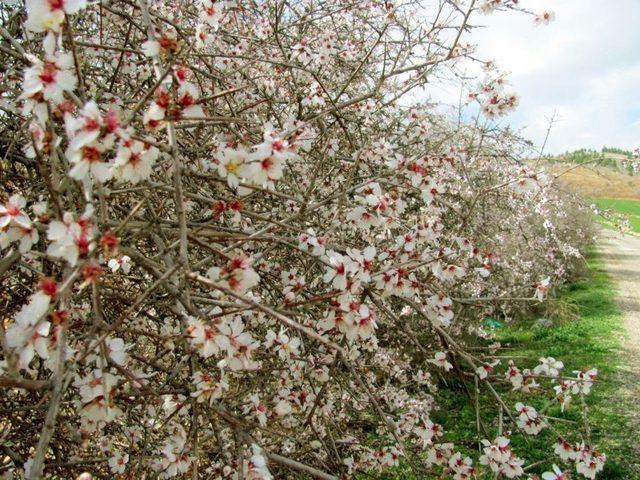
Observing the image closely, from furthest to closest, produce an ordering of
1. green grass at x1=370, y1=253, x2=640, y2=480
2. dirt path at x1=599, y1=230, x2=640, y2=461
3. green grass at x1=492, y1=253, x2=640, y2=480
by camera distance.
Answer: dirt path at x1=599, y1=230, x2=640, y2=461, green grass at x1=492, y1=253, x2=640, y2=480, green grass at x1=370, y1=253, x2=640, y2=480

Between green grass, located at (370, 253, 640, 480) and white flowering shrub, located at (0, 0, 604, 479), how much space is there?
84 centimetres

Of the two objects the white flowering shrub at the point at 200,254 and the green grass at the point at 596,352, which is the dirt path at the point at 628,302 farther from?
the white flowering shrub at the point at 200,254

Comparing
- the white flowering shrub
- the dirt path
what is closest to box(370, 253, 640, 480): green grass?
the dirt path

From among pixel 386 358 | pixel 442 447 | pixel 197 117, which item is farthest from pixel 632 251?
pixel 197 117

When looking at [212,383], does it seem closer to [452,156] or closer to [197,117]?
[197,117]

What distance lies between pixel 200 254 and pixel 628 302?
18.2 meters

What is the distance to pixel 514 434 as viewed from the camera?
25.8 ft

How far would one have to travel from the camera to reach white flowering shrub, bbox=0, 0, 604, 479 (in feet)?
4.11

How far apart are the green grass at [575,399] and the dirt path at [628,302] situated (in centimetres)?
16

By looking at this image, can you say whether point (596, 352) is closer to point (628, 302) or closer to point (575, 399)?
point (575, 399)

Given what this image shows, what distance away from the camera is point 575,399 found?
8367mm

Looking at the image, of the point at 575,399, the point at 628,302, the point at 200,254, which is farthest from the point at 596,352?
the point at 200,254

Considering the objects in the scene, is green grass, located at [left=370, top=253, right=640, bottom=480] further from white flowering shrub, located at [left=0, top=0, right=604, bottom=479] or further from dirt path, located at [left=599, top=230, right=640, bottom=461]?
white flowering shrub, located at [left=0, top=0, right=604, bottom=479]

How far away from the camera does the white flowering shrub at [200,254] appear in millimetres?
1254
